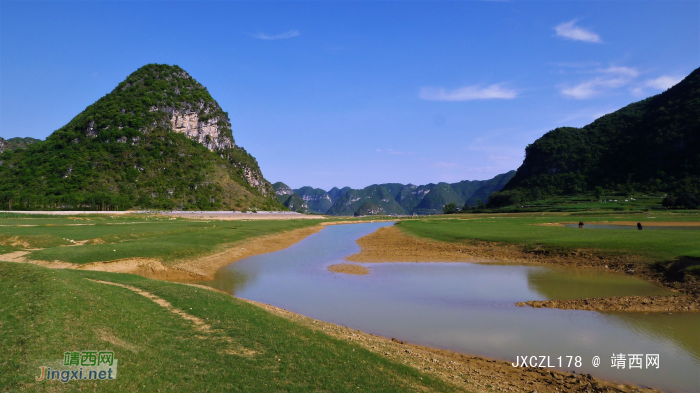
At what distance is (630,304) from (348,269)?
19.8 meters

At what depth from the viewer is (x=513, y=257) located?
34906mm

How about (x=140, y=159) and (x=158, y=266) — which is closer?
(x=158, y=266)

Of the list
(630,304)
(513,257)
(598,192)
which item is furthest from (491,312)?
(598,192)

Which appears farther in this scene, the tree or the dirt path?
the tree

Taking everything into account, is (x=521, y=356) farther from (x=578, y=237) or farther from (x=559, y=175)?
(x=559, y=175)

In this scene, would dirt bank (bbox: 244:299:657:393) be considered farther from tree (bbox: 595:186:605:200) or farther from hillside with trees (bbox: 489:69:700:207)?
tree (bbox: 595:186:605:200)

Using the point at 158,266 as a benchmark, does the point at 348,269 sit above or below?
below

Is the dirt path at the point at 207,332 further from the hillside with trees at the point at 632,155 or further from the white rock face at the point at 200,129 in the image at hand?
the white rock face at the point at 200,129

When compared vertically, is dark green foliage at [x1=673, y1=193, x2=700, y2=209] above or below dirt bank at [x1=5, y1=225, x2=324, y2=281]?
above

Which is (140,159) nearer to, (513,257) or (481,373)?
(513,257)

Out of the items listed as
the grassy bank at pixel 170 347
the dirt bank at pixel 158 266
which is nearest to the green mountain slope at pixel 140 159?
the dirt bank at pixel 158 266

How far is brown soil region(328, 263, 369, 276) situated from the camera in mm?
29750

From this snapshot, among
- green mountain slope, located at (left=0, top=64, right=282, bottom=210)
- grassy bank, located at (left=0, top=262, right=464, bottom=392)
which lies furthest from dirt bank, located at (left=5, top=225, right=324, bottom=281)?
green mountain slope, located at (left=0, top=64, right=282, bottom=210)

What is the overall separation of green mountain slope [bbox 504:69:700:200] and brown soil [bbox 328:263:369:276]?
130 meters
